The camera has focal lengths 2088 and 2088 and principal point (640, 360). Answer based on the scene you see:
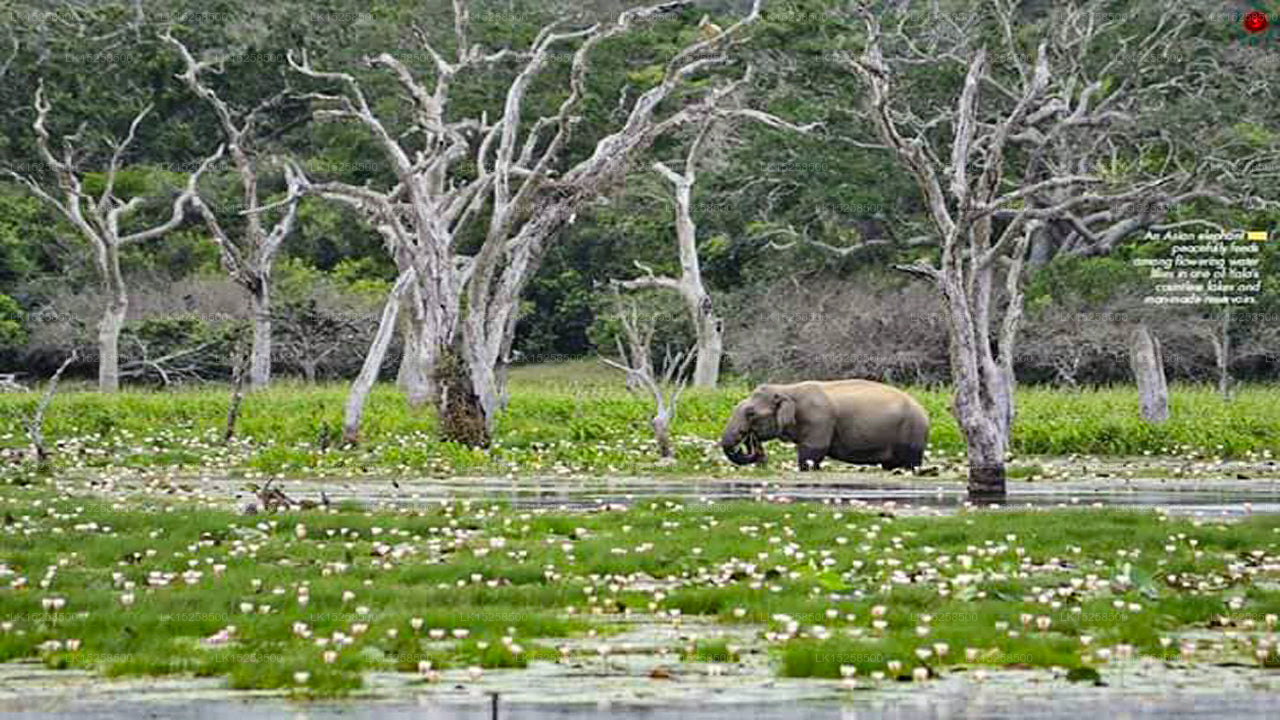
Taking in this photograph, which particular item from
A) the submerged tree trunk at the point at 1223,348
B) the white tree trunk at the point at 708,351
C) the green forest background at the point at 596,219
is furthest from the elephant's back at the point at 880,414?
the green forest background at the point at 596,219

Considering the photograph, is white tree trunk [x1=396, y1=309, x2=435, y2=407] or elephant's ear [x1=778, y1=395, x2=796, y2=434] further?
white tree trunk [x1=396, y1=309, x2=435, y2=407]

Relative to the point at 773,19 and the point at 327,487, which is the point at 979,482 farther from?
the point at 773,19

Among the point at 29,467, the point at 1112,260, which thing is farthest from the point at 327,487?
the point at 1112,260

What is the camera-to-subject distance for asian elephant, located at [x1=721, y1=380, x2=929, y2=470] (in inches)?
1368

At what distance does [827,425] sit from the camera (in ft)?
114

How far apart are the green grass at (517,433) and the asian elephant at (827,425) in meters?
0.79

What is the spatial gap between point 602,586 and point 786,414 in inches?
736

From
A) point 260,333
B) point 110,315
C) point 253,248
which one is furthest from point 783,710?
point 110,315

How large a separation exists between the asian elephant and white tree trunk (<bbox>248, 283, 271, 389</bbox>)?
21594 millimetres

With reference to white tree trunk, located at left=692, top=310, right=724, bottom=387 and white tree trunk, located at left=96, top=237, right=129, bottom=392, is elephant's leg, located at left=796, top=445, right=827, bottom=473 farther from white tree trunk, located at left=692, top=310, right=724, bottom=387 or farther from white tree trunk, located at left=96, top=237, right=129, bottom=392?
white tree trunk, located at left=96, top=237, right=129, bottom=392

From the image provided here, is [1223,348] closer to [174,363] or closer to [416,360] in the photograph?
[416,360]

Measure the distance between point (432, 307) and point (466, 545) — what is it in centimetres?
1920

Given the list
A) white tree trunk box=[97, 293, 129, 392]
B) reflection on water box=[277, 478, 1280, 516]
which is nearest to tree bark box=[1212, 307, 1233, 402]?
reflection on water box=[277, 478, 1280, 516]

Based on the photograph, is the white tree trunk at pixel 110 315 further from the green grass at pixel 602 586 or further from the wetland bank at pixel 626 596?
the green grass at pixel 602 586
